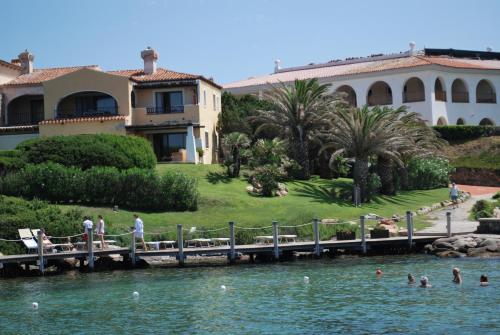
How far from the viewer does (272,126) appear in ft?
194

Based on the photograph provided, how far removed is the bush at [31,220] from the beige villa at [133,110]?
18.2 metres

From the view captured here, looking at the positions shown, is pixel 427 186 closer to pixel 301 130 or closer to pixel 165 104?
pixel 301 130

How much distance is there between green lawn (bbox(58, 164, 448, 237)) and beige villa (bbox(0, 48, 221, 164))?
4326 millimetres

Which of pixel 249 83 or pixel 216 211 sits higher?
pixel 249 83

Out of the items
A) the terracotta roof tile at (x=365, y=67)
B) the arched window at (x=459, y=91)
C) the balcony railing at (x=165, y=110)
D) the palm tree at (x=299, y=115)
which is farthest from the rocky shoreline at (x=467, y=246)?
the arched window at (x=459, y=91)

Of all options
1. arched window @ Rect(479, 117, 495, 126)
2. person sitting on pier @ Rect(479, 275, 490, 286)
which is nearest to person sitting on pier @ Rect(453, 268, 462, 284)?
person sitting on pier @ Rect(479, 275, 490, 286)

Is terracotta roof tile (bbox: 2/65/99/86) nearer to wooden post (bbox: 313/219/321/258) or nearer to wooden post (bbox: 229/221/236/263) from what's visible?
wooden post (bbox: 229/221/236/263)

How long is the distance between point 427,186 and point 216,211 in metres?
19.8

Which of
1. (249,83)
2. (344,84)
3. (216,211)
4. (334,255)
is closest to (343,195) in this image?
(216,211)

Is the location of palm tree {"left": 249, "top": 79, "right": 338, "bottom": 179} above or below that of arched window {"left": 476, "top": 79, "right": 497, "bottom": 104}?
below

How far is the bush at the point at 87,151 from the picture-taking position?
50.4m

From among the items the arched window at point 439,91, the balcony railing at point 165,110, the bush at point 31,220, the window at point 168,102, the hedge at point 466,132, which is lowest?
the bush at point 31,220

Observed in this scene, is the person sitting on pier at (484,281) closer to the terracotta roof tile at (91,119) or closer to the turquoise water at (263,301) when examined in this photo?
the turquoise water at (263,301)

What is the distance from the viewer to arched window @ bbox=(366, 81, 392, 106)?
79312mm
